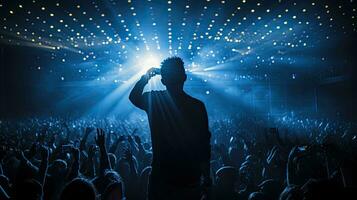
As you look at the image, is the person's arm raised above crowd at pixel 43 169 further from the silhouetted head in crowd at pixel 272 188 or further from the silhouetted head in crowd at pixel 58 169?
the silhouetted head in crowd at pixel 272 188

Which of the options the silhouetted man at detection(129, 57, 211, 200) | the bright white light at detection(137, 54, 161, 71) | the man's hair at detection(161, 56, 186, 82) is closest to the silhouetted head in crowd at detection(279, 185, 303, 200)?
the silhouetted man at detection(129, 57, 211, 200)

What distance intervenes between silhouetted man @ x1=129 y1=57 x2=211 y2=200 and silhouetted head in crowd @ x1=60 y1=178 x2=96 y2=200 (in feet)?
1.56

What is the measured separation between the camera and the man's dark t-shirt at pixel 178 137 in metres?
2.14

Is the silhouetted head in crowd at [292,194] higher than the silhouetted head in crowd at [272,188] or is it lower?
higher

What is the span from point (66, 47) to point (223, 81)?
16.8 meters

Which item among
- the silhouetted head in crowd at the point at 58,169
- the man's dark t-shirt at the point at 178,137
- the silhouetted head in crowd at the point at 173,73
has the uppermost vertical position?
the silhouetted head in crowd at the point at 173,73

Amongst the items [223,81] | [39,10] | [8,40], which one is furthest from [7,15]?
[223,81]

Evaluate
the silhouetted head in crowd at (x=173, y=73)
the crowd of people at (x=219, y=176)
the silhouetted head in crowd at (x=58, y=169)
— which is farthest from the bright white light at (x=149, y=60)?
the silhouetted head in crowd at (x=173, y=73)

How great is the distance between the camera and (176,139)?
7.19 feet

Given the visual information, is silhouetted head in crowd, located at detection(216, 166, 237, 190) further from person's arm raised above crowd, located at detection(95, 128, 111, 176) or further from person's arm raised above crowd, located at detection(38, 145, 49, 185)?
person's arm raised above crowd, located at detection(38, 145, 49, 185)

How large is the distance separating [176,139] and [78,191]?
77 cm

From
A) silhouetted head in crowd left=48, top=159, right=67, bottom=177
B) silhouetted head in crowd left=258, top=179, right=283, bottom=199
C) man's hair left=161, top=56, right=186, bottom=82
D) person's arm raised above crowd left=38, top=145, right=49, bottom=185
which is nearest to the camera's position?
man's hair left=161, top=56, right=186, bottom=82

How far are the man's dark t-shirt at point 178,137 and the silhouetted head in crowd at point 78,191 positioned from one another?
503 mm

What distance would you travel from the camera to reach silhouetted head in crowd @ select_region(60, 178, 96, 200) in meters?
1.86
